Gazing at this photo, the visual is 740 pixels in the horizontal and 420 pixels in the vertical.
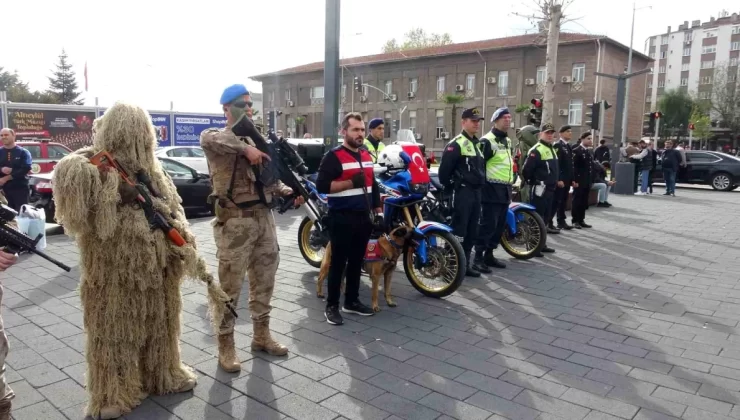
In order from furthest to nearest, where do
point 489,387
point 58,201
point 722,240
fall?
point 722,240 < point 489,387 < point 58,201

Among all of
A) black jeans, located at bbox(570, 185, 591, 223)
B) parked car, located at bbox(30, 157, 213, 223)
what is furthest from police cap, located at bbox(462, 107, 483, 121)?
parked car, located at bbox(30, 157, 213, 223)

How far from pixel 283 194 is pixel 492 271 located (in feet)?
12.3

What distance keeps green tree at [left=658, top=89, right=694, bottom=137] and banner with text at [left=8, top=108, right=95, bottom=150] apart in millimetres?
67750

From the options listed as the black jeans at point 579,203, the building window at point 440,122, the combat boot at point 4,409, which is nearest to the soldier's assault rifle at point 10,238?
the combat boot at point 4,409

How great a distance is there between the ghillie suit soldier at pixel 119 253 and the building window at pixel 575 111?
4478 cm

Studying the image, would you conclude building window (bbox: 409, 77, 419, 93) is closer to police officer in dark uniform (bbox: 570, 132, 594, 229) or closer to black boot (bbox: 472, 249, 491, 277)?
police officer in dark uniform (bbox: 570, 132, 594, 229)

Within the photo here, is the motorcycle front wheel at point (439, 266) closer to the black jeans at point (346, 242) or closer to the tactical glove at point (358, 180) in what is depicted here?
Answer: the black jeans at point (346, 242)

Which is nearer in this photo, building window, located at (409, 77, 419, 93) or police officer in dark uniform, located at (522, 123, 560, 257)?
police officer in dark uniform, located at (522, 123, 560, 257)

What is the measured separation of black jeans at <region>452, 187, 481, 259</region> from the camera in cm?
646

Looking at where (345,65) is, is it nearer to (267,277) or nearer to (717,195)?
(717,195)

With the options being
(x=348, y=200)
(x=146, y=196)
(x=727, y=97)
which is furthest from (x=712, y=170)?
(x=727, y=97)

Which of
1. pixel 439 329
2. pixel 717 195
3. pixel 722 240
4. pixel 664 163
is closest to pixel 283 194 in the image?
pixel 439 329

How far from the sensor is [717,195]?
18344mm

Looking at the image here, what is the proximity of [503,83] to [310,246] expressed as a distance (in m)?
45.0
